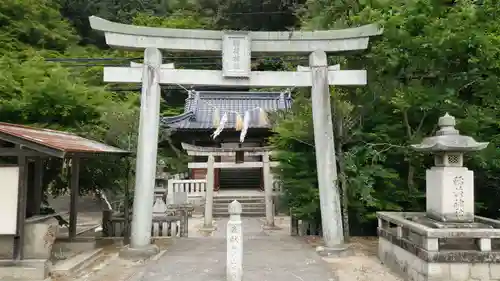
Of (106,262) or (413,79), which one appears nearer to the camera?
(106,262)

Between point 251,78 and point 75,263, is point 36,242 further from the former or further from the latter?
point 251,78

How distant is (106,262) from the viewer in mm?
8867

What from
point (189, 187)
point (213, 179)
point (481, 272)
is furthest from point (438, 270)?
point (189, 187)

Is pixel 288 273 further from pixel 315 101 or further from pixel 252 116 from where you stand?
pixel 252 116

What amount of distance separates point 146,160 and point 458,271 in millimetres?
6536

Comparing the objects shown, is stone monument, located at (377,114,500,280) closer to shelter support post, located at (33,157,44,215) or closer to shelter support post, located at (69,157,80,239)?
shelter support post, located at (33,157,44,215)

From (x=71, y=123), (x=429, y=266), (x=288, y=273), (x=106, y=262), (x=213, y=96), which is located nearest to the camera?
(x=429, y=266)

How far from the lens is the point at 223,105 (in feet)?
91.1

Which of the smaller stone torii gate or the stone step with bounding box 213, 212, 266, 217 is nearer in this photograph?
the smaller stone torii gate

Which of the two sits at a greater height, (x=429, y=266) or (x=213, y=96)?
(x=213, y=96)

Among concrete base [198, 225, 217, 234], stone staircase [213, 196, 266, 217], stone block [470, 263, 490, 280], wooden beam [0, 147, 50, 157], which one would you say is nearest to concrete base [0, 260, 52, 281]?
wooden beam [0, 147, 50, 157]

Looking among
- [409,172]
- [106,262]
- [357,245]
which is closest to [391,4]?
[409,172]

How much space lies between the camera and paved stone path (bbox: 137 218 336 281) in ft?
25.0

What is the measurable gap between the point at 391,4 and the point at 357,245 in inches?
248
